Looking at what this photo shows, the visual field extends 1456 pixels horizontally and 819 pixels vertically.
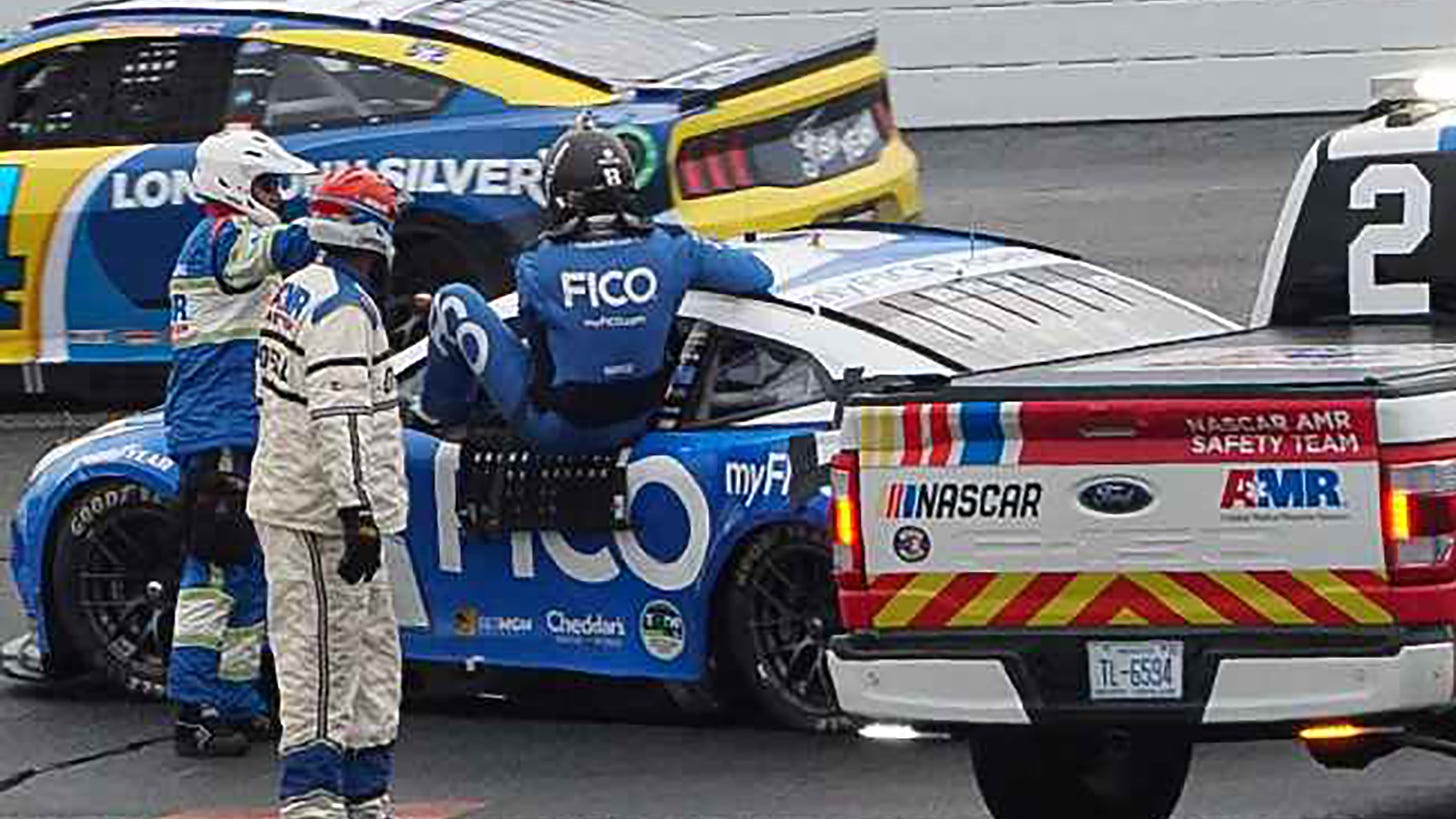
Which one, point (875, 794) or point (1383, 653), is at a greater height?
point (1383, 653)

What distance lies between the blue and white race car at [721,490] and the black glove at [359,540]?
139 centimetres

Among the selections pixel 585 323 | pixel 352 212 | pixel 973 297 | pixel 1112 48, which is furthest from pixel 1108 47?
pixel 352 212

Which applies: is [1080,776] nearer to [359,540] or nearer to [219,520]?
[359,540]

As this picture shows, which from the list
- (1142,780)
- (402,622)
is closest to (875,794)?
(1142,780)

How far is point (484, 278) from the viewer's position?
50.3 ft

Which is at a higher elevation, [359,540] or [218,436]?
[359,540]

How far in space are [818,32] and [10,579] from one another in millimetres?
12124

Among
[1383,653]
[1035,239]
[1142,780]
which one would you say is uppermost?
[1383,653]

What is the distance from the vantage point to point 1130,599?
28.5ft

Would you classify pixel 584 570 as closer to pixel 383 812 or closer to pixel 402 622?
pixel 402 622

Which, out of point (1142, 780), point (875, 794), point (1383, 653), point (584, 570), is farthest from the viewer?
point (584, 570)

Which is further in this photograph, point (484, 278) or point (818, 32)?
point (818, 32)

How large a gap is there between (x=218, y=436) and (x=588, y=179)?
1308mm

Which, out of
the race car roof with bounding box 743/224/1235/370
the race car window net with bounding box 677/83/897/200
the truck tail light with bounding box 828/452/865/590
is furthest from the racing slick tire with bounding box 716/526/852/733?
the race car window net with bounding box 677/83/897/200
